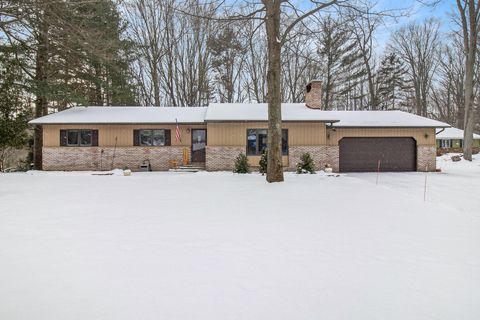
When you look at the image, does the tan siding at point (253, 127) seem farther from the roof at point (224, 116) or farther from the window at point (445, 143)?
the window at point (445, 143)

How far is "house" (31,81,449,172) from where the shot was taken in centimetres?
1716

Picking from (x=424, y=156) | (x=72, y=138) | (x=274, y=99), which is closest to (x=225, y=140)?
(x=274, y=99)

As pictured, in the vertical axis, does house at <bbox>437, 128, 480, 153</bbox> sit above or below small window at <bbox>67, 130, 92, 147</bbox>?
above

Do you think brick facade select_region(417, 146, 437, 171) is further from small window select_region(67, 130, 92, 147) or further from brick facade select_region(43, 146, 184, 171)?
small window select_region(67, 130, 92, 147)

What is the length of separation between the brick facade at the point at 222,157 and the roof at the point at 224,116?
5.76 ft

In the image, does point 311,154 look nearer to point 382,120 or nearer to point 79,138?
point 382,120

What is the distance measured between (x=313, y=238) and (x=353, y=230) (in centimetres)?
96

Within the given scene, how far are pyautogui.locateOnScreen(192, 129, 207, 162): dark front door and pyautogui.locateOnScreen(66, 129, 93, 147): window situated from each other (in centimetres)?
620

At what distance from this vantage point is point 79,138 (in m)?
17.6

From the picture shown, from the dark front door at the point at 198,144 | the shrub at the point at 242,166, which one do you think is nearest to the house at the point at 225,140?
the dark front door at the point at 198,144

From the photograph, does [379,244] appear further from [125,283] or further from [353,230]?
[125,283]

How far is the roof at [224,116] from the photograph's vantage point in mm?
17000

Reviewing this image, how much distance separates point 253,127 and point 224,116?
182cm

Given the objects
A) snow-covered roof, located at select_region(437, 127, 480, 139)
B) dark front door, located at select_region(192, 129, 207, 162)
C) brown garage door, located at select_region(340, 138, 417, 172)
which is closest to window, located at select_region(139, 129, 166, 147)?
dark front door, located at select_region(192, 129, 207, 162)
